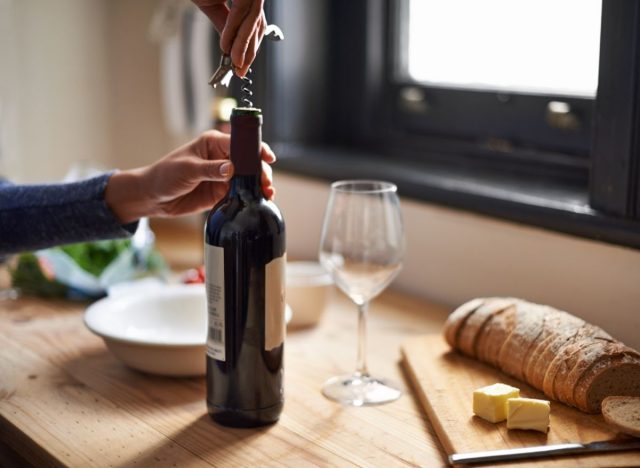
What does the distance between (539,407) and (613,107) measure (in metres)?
0.49

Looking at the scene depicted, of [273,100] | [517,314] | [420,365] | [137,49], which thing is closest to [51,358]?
[420,365]

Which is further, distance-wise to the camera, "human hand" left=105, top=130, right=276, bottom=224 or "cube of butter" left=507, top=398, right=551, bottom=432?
"human hand" left=105, top=130, right=276, bottom=224

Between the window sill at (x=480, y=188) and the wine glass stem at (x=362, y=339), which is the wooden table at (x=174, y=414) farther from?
the window sill at (x=480, y=188)

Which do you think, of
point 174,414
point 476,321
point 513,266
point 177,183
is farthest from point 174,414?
point 513,266

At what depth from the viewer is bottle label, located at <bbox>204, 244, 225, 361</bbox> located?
977mm

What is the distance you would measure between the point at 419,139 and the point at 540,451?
103 cm

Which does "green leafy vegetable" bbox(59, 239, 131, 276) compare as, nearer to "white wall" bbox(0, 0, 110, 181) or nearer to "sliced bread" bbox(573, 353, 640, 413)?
"white wall" bbox(0, 0, 110, 181)

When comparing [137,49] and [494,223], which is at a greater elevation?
[137,49]

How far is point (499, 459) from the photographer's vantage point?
90 centimetres

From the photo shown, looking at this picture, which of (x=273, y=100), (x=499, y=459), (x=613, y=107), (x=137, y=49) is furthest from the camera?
(x=137, y=49)

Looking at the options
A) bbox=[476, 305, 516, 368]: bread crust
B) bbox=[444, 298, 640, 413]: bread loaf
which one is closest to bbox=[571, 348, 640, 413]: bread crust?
bbox=[444, 298, 640, 413]: bread loaf

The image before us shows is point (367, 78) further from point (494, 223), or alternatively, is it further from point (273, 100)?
point (494, 223)

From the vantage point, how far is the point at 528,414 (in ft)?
3.11

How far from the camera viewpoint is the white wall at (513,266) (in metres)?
1.25
